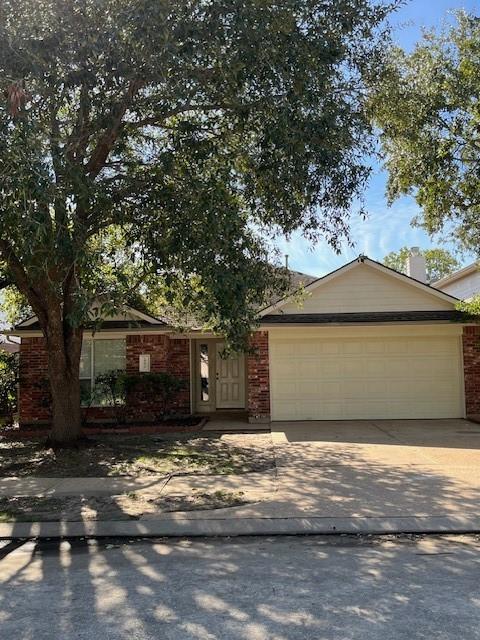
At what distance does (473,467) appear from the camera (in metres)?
9.28

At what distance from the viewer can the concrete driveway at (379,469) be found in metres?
7.18

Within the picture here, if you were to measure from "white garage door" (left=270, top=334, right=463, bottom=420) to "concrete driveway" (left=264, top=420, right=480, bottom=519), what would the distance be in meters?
1.04

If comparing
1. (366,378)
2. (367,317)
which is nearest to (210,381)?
(366,378)

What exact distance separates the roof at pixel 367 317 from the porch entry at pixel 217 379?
3.59m

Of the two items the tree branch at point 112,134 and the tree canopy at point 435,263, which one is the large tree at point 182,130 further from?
the tree canopy at point 435,263

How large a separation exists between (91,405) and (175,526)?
994 centimetres

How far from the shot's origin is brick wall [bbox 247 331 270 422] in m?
15.4

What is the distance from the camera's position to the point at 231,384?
19.0 m

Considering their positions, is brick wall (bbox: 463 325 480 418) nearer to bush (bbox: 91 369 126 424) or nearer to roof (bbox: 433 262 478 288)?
bush (bbox: 91 369 126 424)

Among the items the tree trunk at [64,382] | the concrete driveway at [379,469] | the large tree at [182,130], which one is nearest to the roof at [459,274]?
the concrete driveway at [379,469]

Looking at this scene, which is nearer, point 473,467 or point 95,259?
point 95,259

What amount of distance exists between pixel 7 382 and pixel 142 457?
23.5 ft

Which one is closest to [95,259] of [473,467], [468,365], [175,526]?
[175,526]

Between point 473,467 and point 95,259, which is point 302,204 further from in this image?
point 473,467
